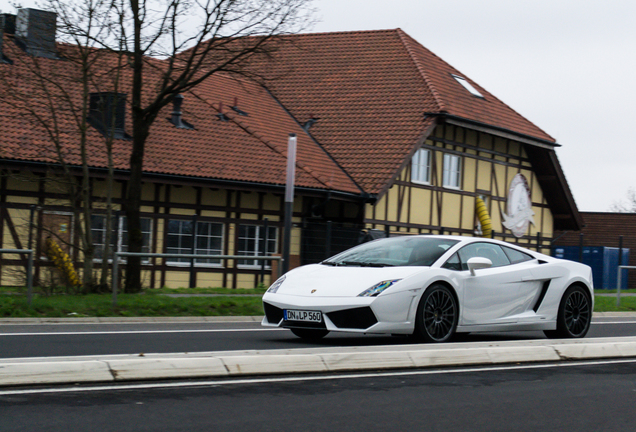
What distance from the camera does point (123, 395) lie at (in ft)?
20.5

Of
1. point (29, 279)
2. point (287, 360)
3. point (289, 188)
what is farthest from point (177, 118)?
point (287, 360)

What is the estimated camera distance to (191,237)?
24.9 meters

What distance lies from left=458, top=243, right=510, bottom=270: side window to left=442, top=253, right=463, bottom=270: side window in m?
0.07

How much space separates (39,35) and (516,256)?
9.57 m

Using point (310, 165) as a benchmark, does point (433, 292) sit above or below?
below

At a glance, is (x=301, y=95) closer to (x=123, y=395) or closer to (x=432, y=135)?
(x=432, y=135)

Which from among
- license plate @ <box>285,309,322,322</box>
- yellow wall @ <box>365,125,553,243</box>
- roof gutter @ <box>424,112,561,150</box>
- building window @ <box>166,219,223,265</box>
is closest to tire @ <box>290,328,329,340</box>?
license plate @ <box>285,309,322,322</box>

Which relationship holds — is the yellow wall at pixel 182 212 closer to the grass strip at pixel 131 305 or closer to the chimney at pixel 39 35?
the grass strip at pixel 131 305

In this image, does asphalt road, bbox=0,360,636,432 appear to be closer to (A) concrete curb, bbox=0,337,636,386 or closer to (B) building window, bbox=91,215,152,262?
(A) concrete curb, bbox=0,337,636,386

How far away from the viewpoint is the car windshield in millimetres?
10500

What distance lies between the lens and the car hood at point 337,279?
9828mm

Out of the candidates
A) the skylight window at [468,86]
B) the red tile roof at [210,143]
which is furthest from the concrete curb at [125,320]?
the skylight window at [468,86]

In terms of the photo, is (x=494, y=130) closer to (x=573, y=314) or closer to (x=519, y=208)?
(x=519, y=208)

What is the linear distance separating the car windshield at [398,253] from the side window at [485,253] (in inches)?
7.2
